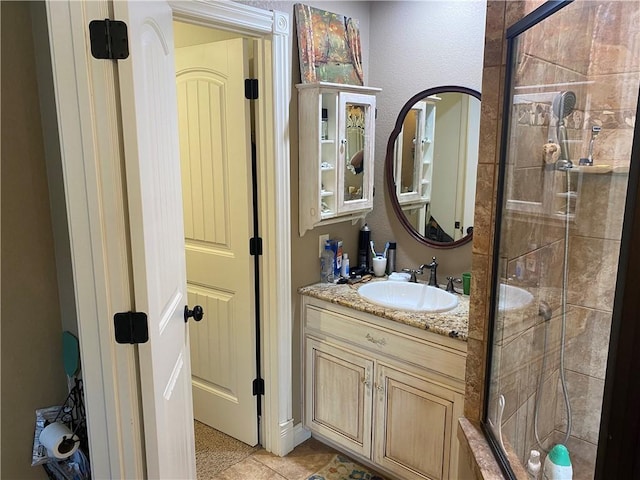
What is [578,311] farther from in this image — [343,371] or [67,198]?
[67,198]

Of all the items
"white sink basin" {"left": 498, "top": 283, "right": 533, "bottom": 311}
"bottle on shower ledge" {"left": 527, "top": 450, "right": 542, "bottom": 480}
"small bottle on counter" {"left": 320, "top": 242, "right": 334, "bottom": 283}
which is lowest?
"bottle on shower ledge" {"left": 527, "top": 450, "right": 542, "bottom": 480}

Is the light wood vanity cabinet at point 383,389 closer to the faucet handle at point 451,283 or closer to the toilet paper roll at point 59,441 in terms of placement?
the faucet handle at point 451,283

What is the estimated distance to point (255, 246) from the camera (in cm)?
242

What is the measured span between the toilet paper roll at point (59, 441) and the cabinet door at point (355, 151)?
153 centimetres

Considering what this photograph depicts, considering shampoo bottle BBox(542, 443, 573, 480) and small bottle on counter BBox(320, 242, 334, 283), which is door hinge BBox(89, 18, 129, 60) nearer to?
small bottle on counter BBox(320, 242, 334, 283)

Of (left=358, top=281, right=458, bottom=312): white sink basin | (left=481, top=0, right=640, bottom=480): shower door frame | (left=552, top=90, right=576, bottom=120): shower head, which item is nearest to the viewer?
(left=481, top=0, right=640, bottom=480): shower door frame

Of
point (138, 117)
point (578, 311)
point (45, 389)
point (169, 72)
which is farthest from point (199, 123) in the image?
point (578, 311)

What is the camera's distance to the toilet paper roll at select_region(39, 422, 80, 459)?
1.34 m

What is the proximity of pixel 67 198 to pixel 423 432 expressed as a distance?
1.70 m

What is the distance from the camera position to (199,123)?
97.2 inches

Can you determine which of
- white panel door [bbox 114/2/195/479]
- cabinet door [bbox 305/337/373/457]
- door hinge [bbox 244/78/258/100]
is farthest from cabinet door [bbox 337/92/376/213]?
white panel door [bbox 114/2/195/479]

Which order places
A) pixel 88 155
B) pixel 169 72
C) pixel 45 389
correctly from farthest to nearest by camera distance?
pixel 169 72
pixel 45 389
pixel 88 155

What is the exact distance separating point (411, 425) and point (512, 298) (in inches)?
31.7

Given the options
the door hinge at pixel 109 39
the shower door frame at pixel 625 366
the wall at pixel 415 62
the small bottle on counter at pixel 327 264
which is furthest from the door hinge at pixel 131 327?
the wall at pixel 415 62
